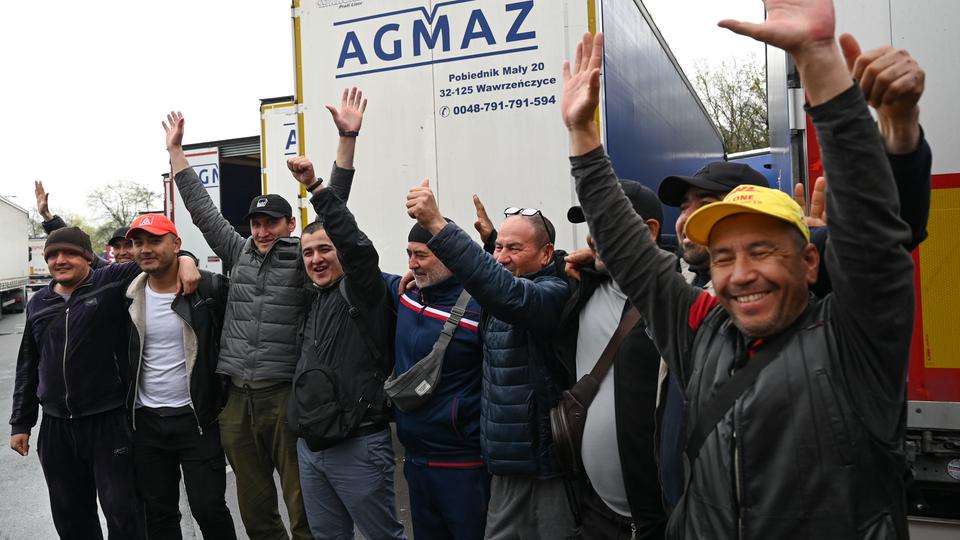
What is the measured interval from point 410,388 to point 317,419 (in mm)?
630

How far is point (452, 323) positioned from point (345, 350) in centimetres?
73

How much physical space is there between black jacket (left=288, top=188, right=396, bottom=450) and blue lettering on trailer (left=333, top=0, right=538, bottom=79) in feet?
6.21

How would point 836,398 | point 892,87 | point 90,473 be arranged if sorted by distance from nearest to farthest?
point 892,87, point 836,398, point 90,473

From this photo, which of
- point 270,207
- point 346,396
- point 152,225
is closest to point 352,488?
point 346,396

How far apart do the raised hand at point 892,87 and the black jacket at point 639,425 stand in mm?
1173

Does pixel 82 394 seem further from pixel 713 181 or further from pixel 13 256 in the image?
pixel 13 256

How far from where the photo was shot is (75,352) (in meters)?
4.42

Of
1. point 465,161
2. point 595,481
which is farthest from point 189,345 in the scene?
point 595,481

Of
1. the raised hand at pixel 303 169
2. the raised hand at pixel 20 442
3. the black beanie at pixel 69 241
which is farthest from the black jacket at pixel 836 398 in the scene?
the raised hand at pixel 20 442

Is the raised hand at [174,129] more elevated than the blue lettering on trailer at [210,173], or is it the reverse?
the blue lettering on trailer at [210,173]

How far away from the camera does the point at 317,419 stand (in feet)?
12.0

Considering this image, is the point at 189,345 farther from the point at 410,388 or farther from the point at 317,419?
the point at 410,388

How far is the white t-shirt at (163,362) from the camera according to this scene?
4301mm

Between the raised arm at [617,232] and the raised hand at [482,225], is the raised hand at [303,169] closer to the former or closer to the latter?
the raised hand at [482,225]
